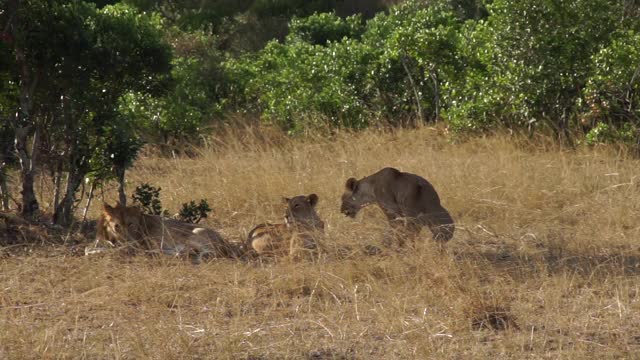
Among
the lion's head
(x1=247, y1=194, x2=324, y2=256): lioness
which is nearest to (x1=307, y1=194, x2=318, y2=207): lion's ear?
(x1=247, y1=194, x2=324, y2=256): lioness

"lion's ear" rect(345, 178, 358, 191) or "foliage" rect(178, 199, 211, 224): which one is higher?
"lion's ear" rect(345, 178, 358, 191)

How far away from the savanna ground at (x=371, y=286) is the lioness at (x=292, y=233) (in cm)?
16

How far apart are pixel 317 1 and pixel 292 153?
1590 centimetres

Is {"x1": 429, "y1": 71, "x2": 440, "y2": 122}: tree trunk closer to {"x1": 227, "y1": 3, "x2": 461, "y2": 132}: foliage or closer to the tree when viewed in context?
{"x1": 227, "y1": 3, "x2": 461, "y2": 132}: foliage

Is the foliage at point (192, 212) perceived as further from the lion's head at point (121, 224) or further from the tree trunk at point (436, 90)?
the tree trunk at point (436, 90)

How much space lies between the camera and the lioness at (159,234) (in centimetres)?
882

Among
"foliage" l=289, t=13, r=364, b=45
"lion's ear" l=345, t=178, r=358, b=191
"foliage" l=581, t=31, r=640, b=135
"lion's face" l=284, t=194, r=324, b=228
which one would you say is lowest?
"lion's face" l=284, t=194, r=324, b=228

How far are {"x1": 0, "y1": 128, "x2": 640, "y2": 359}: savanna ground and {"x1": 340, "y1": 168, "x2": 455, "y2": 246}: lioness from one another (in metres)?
0.21

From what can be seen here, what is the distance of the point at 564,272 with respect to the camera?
7.82m

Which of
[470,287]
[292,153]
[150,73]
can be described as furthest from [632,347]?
[292,153]

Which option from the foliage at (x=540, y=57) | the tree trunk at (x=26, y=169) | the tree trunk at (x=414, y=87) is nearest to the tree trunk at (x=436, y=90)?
the tree trunk at (x=414, y=87)

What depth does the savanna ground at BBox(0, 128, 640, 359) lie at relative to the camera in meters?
6.32

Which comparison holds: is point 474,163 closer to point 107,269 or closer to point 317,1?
point 107,269

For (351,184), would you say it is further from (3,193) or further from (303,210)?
(3,193)
